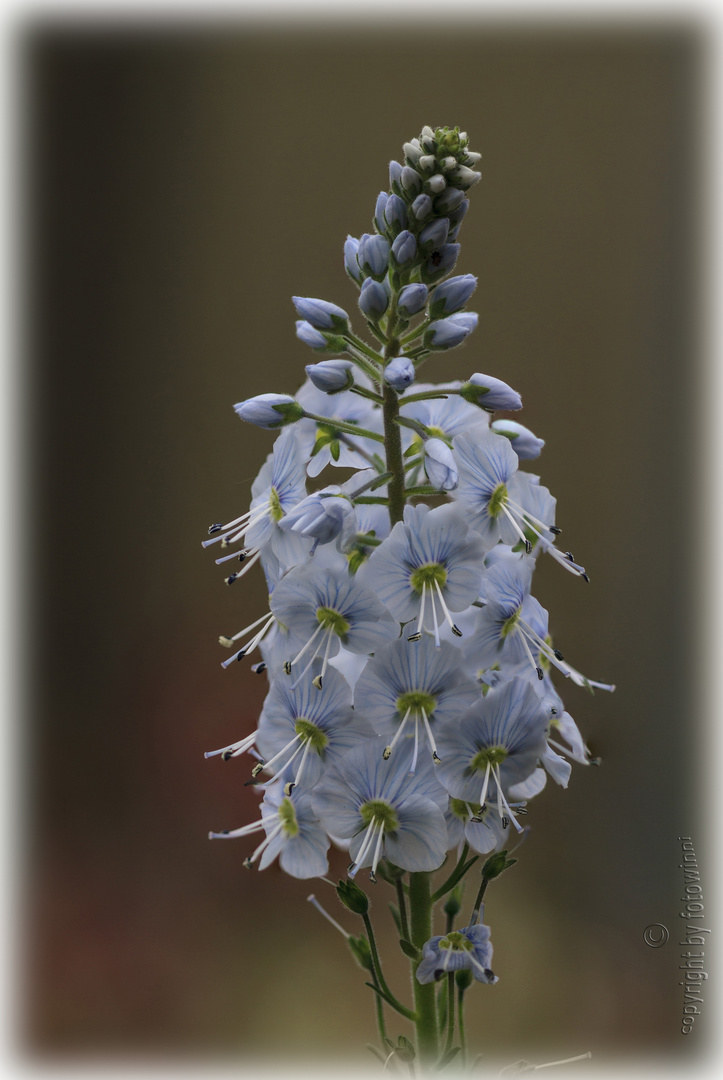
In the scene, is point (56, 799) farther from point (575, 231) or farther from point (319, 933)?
point (575, 231)

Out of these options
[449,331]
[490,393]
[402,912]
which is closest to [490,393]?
[490,393]

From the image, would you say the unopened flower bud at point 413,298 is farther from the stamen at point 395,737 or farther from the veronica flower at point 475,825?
the veronica flower at point 475,825

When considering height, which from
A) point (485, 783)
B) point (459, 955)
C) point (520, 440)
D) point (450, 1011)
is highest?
point (520, 440)

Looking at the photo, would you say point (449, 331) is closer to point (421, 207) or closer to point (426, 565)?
point (421, 207)

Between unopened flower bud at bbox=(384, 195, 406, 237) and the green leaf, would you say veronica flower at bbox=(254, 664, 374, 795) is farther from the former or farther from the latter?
unopened flower bud at bbox=(384, 195, 406, 237)

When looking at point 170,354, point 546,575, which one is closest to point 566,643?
point 546,575
